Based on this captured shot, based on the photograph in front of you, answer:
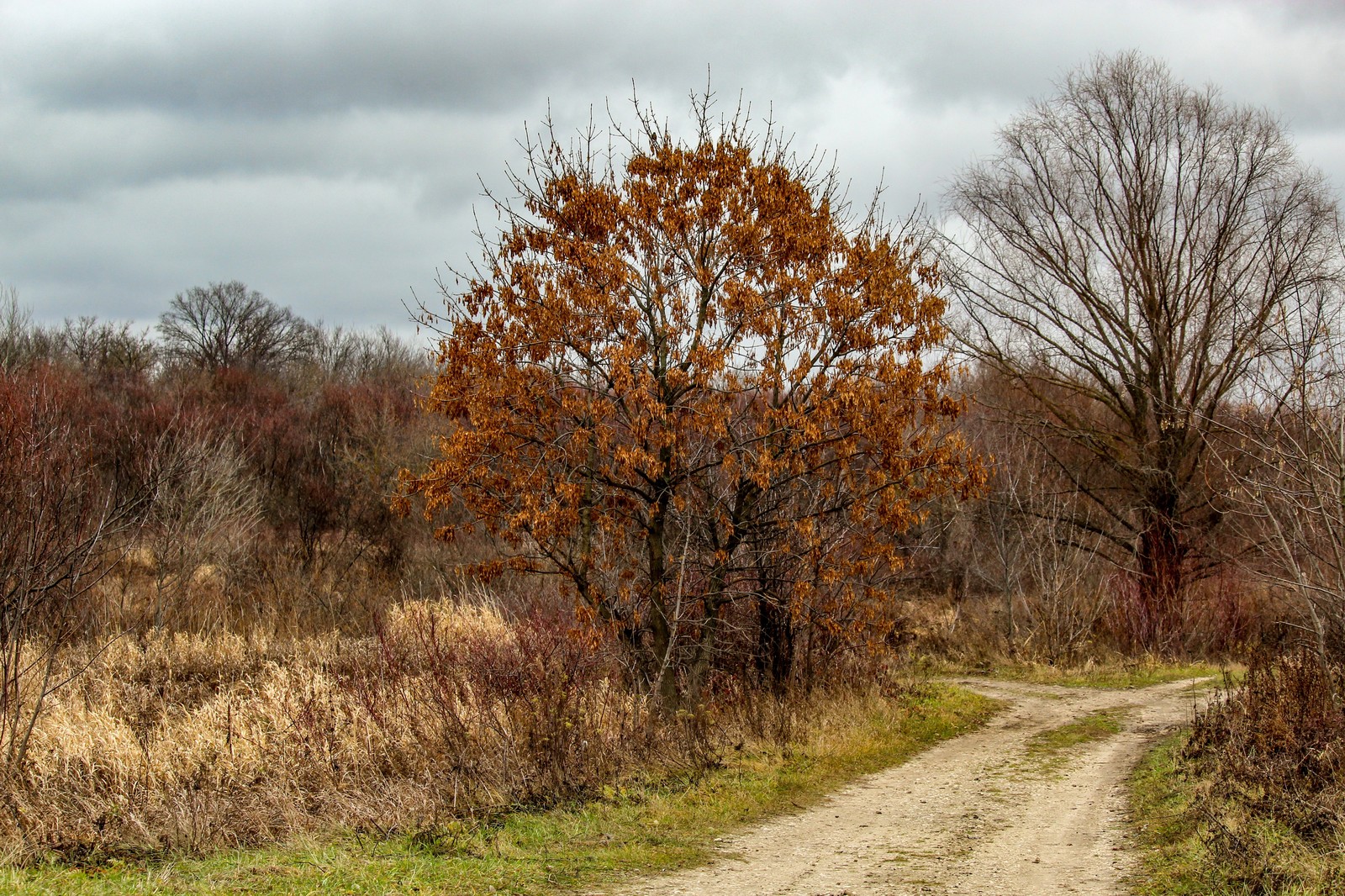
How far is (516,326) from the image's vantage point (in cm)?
1110

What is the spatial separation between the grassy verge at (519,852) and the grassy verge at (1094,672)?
27.7ft

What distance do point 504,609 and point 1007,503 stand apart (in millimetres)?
9594

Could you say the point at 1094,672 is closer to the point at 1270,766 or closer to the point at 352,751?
the point at 1270,766

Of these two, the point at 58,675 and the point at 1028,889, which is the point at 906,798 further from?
the point at 58,675

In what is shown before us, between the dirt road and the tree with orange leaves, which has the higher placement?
the tree with orange leaves

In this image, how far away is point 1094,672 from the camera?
18.0 meters

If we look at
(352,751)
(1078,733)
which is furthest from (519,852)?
(1078,733)

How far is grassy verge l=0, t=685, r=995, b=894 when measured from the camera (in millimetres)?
6512

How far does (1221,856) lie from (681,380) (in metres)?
6.09

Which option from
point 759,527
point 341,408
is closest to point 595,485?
point 759,527

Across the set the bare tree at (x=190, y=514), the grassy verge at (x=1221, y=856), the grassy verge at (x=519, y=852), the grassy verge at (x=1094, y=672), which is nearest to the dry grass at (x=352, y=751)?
the grassy verge at (x=519, y=852)

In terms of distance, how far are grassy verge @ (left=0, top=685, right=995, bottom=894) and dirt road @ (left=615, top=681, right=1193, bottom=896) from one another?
1.24 feet

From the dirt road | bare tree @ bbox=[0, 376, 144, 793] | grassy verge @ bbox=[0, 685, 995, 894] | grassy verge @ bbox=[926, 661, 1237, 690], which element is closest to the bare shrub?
the dirt road

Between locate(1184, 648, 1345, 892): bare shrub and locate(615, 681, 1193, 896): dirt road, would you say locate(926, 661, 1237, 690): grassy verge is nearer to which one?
locate(615, 681, 1193, 896): dirt road
